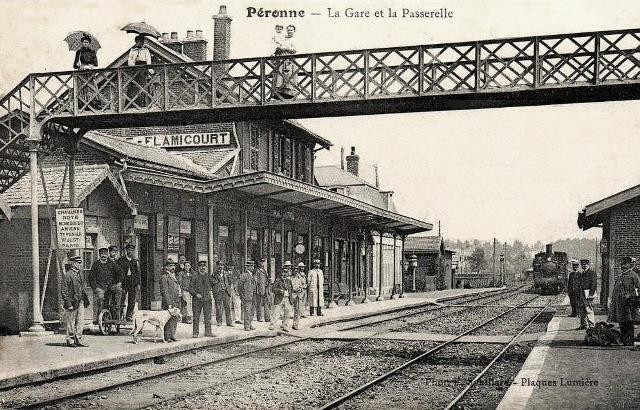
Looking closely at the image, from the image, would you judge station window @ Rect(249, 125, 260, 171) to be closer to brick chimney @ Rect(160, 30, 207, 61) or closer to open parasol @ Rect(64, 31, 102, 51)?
brick chimney @ Rect(160, 30, 207, 61)

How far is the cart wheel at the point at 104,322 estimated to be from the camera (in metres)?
13.2

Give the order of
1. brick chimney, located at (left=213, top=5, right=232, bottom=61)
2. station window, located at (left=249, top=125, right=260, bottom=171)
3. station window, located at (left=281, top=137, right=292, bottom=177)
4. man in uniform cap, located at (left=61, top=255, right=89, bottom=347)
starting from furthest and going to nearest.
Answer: station window, located at (left=281, top=137, right=292, bottom=177) → station window, located at (left=249, top=125, right=260, bottom=171) → brick chimney, located at (left=213, top=5, right=232, bottom=61) → man in uniform cap, located at (left=61, top=255, right=89, bottom=347)

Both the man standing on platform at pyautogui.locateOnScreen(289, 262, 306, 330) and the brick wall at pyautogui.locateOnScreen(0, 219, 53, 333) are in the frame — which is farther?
the man standing on platform at pyautogui.locateOnScreen(289, 262, 306, 330)

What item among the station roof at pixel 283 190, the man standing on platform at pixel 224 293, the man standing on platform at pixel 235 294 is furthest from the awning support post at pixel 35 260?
the man standing on platform at pixel 235 294

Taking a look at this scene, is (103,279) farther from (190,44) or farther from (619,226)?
(190,44)

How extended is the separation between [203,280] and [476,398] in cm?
645

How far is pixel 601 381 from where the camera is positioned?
885 centimetres

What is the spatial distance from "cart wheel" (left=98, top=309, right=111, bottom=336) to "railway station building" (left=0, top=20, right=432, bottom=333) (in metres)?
0.98

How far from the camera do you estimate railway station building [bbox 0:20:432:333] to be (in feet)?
48.6

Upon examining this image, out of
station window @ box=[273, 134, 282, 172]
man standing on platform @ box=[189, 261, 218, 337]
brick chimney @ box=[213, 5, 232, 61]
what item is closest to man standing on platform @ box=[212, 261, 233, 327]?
man standing on platform @ box=[189, 261, 218, 337]

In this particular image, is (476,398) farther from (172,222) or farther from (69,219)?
(172,222)

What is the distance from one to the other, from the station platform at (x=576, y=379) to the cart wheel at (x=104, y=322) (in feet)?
24.0

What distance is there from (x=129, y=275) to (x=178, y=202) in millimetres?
5020

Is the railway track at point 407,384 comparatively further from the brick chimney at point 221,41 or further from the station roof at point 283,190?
the brick chimney at point 221,41
